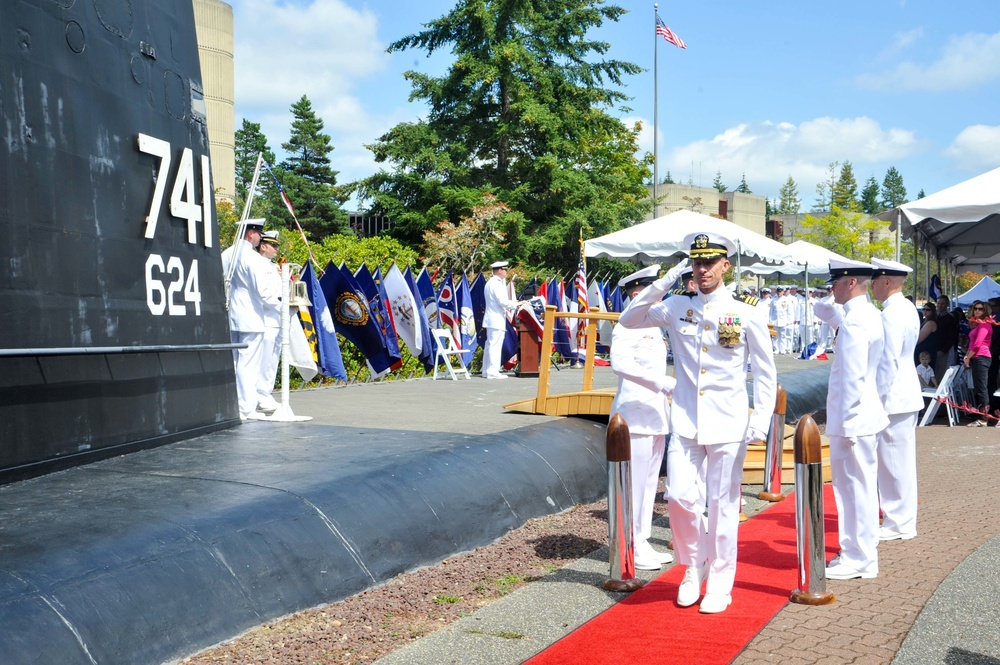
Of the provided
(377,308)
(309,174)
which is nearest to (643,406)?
(377,308)

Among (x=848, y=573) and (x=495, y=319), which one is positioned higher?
(x=495, y=319)

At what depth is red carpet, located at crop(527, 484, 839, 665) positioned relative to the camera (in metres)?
4.44

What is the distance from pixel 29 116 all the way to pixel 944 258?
18689mm

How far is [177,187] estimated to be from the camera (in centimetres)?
621

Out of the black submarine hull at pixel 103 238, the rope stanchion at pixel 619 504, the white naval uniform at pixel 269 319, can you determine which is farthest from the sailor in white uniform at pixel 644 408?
the white naval uniform at pixel 269 319

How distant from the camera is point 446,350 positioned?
627 inches

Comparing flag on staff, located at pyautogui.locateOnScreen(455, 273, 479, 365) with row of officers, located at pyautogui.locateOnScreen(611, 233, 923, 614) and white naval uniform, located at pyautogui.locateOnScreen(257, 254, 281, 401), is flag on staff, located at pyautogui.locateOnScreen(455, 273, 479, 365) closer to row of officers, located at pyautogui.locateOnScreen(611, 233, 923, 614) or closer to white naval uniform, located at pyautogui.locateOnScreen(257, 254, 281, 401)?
white naval uniform, located at pyautogui.locateOnScreen(257, 254, 281, 401)

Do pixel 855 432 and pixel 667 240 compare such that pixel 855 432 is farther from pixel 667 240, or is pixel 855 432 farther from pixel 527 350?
pixel 667 240

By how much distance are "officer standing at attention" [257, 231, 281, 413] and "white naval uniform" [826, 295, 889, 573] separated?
5343mm

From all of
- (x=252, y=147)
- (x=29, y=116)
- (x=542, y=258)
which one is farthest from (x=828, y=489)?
(x=252, y=147)

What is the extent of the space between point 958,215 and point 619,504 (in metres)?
10.1

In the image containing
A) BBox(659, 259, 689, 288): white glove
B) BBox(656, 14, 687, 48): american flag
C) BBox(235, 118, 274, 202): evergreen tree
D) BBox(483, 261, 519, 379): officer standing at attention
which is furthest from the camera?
BBox(235, 118, 274, 202): evergreen tree

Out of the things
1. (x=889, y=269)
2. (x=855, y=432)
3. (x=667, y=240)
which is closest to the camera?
(x=855, y=432)

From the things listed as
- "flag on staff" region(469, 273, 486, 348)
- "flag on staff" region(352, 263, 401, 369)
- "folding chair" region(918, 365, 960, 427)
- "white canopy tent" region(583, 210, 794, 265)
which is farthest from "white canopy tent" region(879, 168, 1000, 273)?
"flag on staff" region(352, 263, 401, 369)
